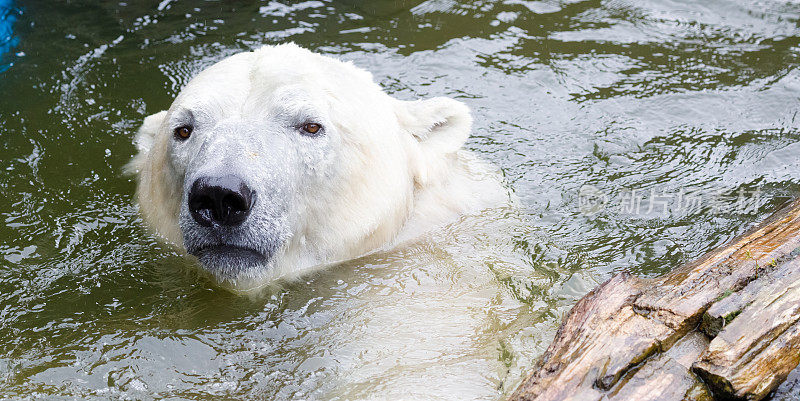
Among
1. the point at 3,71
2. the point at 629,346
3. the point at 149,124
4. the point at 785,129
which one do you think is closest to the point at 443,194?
the point at 149,124

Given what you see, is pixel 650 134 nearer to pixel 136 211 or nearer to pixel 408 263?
pixel 408 263

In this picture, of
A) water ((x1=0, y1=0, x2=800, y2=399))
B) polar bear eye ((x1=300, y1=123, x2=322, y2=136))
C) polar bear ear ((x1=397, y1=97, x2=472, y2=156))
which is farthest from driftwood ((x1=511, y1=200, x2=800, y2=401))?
polar bear ear ((x1=397, y1=97, x2=472, y2=156))

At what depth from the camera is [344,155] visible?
4.14 metres

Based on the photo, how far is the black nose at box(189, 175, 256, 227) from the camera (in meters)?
3.42

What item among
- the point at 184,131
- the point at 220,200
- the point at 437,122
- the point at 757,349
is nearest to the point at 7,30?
the point at 184,131

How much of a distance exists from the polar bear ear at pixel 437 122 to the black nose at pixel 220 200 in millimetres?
1384

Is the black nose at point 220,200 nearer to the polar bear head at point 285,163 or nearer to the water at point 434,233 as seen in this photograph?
the polar bear head at point 285,163

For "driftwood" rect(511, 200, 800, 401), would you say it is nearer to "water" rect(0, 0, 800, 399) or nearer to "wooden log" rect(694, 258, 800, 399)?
"wooden log" rect(694, 258, 800, 399)

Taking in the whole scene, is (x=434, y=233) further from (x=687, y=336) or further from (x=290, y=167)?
(x=687, y=336)

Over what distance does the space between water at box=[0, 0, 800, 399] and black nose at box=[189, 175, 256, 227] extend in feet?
1.90

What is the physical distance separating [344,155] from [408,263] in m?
0.71

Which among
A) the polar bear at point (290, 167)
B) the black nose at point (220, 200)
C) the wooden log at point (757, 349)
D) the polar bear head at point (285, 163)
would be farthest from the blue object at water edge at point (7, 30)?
the wooden log at point (757, 349)

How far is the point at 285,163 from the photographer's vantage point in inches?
151

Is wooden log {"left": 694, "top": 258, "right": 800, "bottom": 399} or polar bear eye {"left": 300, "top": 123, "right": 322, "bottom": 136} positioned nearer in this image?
wooden log {"left": 694, "top": 258, "right": 800, "bottom": 399}
